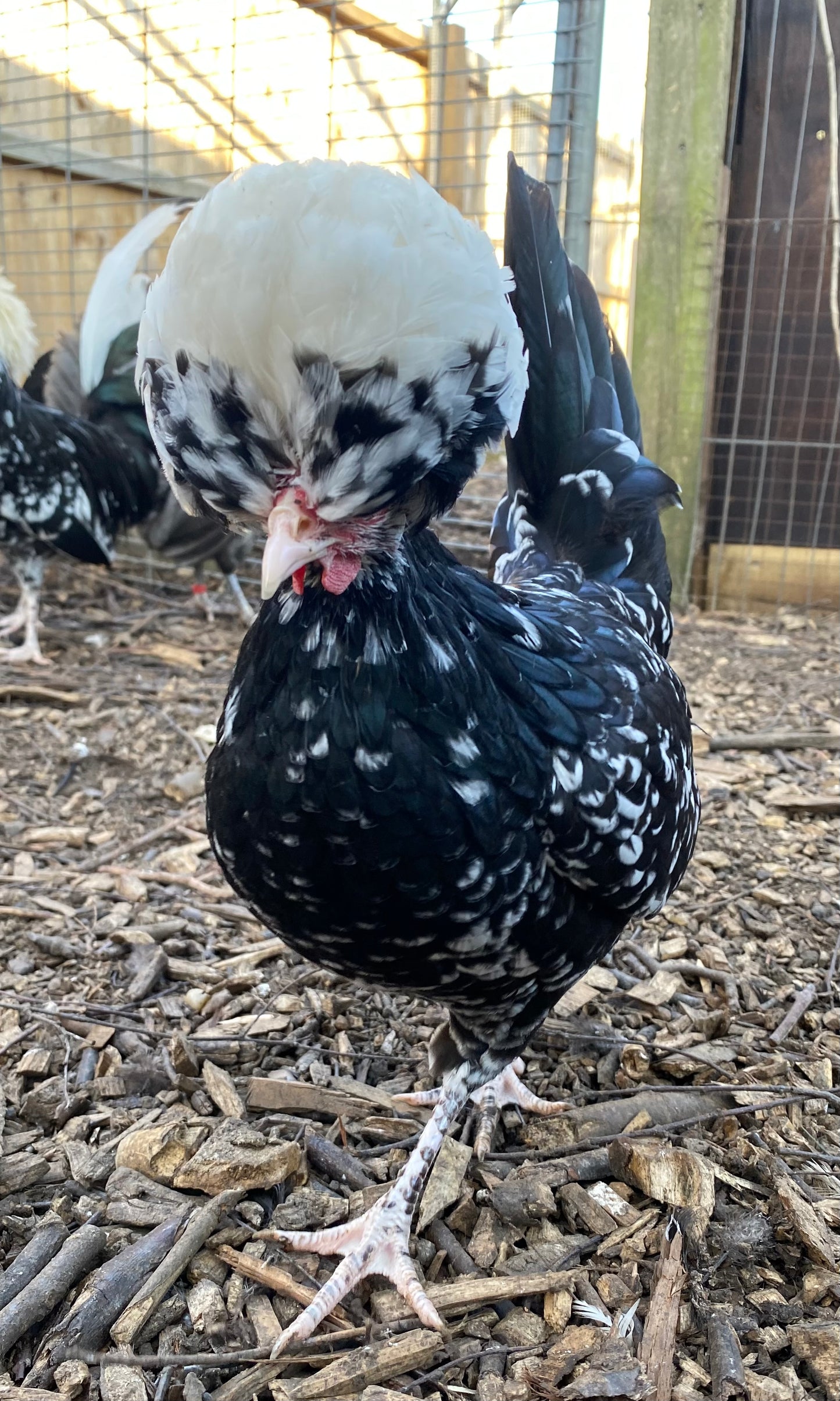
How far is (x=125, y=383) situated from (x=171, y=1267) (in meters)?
5.24

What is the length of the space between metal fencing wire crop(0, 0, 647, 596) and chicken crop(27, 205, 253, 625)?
0.72 meters

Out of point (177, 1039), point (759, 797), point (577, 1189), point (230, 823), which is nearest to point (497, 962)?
point (230, 823)

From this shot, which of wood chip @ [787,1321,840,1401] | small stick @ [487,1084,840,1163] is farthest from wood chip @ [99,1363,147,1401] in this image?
wood chip @ [787,1321,840,1401]

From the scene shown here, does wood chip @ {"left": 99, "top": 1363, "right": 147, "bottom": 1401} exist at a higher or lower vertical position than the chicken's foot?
lower

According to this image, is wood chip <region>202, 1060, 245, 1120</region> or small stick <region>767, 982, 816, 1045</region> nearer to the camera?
wood chip <region>202, 1060, 245, 1120</region>

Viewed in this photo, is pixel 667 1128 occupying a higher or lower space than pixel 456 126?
lower

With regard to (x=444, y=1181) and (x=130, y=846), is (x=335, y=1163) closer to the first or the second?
(x=444, y=1181)

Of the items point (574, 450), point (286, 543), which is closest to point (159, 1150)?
point (286, 543)

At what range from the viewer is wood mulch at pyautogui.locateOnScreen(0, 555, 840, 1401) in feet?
5.25

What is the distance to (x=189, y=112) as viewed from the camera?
249 inches

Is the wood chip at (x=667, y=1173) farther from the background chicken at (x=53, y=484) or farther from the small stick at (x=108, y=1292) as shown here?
the background chicken at (x=53, y=484)

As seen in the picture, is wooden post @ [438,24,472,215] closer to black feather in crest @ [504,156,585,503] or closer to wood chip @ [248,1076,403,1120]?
black feather in crest @ [504,156,585,503]

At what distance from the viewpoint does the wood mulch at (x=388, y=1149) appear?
5.25ft

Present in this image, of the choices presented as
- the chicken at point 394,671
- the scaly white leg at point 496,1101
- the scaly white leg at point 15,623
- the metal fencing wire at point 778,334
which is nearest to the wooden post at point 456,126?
the metal fencing wire at point 778,334
